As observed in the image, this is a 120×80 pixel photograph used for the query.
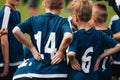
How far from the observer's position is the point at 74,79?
3.90 metres

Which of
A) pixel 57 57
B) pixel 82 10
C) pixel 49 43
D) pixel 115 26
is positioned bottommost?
pixel 115 26

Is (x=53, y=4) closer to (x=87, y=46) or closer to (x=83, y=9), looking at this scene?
(x=83, y=9)

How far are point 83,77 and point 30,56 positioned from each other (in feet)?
2.20

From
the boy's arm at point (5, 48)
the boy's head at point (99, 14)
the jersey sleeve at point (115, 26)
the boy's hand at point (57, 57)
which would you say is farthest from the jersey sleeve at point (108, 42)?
the jersey sleeve at point (115, 26)

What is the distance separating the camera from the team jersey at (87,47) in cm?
386

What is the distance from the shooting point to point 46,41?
3.84 meters

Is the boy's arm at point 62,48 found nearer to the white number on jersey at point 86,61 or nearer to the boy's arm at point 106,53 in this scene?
the white number on jersey at point 86,61

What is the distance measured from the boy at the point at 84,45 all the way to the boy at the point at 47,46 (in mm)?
87

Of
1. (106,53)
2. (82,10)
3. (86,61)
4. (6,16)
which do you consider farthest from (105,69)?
(6,16)

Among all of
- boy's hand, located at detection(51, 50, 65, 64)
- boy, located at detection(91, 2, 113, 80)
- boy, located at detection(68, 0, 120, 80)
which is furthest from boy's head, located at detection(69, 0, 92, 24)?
boy, located at detection(91, 2, 113, 80)

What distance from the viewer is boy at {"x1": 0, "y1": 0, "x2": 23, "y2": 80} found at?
4.41m

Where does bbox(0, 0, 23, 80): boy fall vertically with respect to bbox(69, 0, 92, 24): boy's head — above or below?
below

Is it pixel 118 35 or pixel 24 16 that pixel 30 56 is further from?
pixel 24 16

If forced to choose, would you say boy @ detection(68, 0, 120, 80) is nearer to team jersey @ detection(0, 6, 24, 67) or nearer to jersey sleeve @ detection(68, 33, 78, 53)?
jersey sleeve @ detection(68, 33, 78, 53)
